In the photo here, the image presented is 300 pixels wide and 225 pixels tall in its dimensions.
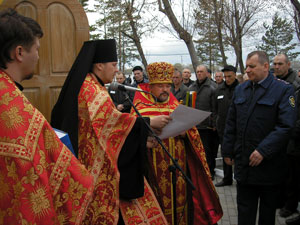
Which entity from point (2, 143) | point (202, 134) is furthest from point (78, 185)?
point (202, 134)

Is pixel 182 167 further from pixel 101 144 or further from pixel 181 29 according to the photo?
pixel 181 29

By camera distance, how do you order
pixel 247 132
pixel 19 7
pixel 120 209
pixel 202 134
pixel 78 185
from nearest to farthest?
pixel 78 185, pixel 120 209, pixel 247 132, pixel 19 7, pixel 202 134

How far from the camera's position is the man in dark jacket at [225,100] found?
20.5 ft

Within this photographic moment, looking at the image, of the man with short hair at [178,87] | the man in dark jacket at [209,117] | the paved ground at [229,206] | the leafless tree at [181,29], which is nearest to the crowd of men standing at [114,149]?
the paved ground at [229,206]

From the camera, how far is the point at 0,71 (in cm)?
173

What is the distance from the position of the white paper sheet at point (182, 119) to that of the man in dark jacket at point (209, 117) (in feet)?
12.2

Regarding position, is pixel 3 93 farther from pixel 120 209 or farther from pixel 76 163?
pixel 120 209

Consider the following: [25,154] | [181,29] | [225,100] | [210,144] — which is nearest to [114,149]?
[25,154]

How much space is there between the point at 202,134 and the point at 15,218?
5541mm

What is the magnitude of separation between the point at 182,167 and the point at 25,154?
255 centimetres

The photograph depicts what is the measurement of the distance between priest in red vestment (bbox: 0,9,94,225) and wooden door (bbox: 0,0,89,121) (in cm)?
241

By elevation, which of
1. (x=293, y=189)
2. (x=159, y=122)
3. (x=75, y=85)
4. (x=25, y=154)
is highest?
(x=75, y=85)

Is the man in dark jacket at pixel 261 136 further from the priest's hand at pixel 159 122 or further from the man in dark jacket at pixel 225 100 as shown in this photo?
the man in dark jacket at pixel 225 100

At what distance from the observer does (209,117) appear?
22.8 ft
